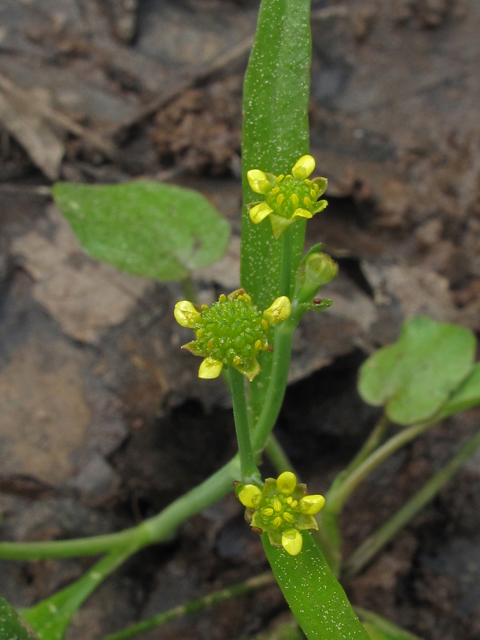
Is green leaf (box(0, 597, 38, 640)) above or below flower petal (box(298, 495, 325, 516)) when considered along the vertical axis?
below

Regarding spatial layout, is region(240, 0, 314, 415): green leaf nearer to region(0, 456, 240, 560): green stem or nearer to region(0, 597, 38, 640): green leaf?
region(0, 456, 240, 560): green stem

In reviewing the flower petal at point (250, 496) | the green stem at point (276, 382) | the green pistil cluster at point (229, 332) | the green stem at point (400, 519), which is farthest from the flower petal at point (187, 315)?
the green stem at point (400, 519)

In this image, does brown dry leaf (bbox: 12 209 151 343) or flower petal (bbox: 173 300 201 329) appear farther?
brown dry leaf (bbox: 12 209 151 343)

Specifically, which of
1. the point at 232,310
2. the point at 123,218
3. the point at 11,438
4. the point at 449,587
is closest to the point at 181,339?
the point at 123,218

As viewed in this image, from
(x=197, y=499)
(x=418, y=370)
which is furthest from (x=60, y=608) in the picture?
(x=418, y=370)

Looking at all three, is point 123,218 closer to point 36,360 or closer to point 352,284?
point 36,360

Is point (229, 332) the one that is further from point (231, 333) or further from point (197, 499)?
point (197, 499)

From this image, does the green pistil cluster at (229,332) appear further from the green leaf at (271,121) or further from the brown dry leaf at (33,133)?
the brown dry leaf at (33,133)

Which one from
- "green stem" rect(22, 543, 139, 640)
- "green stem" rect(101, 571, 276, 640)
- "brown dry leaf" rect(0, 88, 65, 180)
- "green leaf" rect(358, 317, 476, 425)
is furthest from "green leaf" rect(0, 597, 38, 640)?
"brown dry leaf" rect(0, 88, 65, 180)
